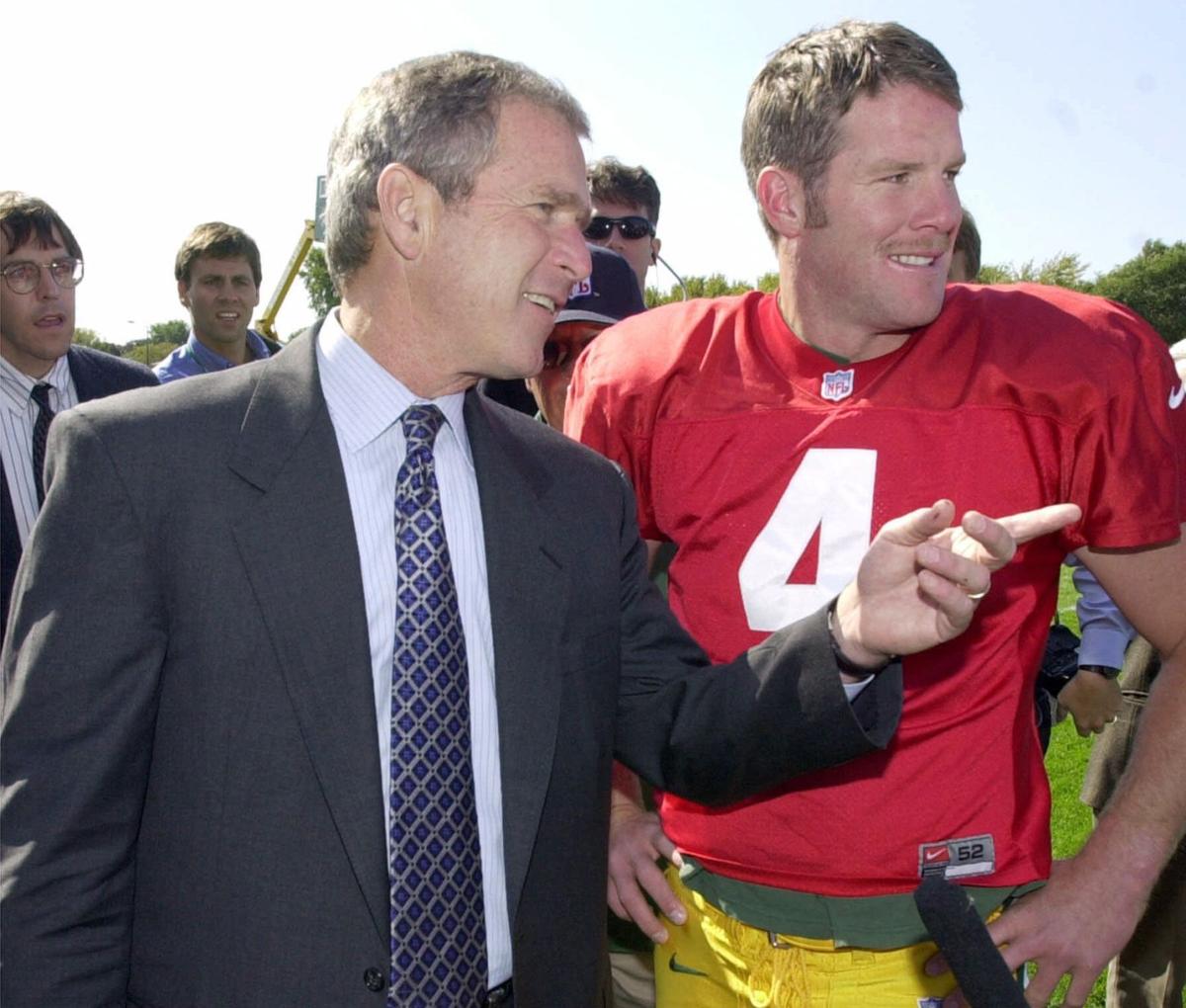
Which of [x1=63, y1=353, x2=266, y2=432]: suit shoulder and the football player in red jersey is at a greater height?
[x1=63, y1=353, x2=266, y2=432]: suit shoulder

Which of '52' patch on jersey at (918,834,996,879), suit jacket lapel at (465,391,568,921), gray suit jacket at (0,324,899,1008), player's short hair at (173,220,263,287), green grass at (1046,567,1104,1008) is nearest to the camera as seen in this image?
gray suit jacket at (0,324,899,1008)

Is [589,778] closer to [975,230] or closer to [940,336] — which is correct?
[940,336]

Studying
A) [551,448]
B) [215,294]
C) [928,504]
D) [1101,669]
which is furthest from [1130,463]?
[215,294]

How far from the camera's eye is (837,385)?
234cm

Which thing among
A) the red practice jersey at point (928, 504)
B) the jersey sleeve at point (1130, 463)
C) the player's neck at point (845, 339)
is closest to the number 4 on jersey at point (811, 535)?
the red practice jersey at point (928, 504)

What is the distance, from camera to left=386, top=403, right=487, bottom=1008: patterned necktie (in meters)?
1.76

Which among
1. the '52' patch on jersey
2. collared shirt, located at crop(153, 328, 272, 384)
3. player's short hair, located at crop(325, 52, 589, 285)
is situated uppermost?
player's short hair, located at crop(325, 52, 589, 285)

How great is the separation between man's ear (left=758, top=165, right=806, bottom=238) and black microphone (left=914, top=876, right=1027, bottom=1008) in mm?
1655

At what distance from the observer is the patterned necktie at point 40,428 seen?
427 centimetres

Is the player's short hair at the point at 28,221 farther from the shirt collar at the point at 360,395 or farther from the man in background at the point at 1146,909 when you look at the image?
the man in background at the point at 1146,909

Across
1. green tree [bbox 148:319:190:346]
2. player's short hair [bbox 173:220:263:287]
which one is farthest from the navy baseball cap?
green tree [bbox 148:319:190:346]

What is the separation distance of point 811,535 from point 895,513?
15cm

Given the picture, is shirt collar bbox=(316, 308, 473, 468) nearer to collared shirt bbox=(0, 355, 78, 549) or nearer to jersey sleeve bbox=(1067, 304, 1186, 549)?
jersey sleeve bbox=(1067, 304, 1186, 549)

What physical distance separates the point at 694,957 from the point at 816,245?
1.39 m
